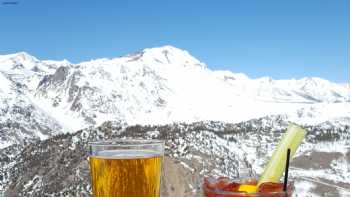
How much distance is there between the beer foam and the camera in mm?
2053

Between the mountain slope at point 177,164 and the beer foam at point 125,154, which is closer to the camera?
the beer foam at point 125,154

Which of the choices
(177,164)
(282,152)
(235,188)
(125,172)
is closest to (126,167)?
(125,172)

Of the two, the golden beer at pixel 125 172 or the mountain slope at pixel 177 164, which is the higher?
the golden beer at pixel 125 172

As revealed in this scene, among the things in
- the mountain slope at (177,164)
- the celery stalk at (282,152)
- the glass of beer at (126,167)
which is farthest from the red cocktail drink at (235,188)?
the mountain slope at (177,164)

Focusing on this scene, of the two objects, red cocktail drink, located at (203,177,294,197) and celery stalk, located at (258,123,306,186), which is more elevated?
celery stalk, located at (258,123,306,186)

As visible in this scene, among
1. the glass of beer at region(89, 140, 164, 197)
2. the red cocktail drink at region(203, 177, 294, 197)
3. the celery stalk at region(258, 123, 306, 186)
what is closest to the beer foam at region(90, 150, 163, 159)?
the glass of beer at region(89, 140, 164, 197)

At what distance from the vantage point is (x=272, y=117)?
655 feet

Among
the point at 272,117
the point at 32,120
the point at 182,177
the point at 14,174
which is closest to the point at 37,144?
the point at 14,174

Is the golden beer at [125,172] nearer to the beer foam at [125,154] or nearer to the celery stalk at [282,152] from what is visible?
the beer foam at [125,154]

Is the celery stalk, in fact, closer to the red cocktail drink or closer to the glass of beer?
the red cocktail drink

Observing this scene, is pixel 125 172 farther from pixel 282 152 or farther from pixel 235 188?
pixel 282 152

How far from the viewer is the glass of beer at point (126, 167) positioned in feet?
6.67

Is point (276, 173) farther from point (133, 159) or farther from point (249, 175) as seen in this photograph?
point (133, 159)

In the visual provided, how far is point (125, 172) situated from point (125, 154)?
0.28ft
